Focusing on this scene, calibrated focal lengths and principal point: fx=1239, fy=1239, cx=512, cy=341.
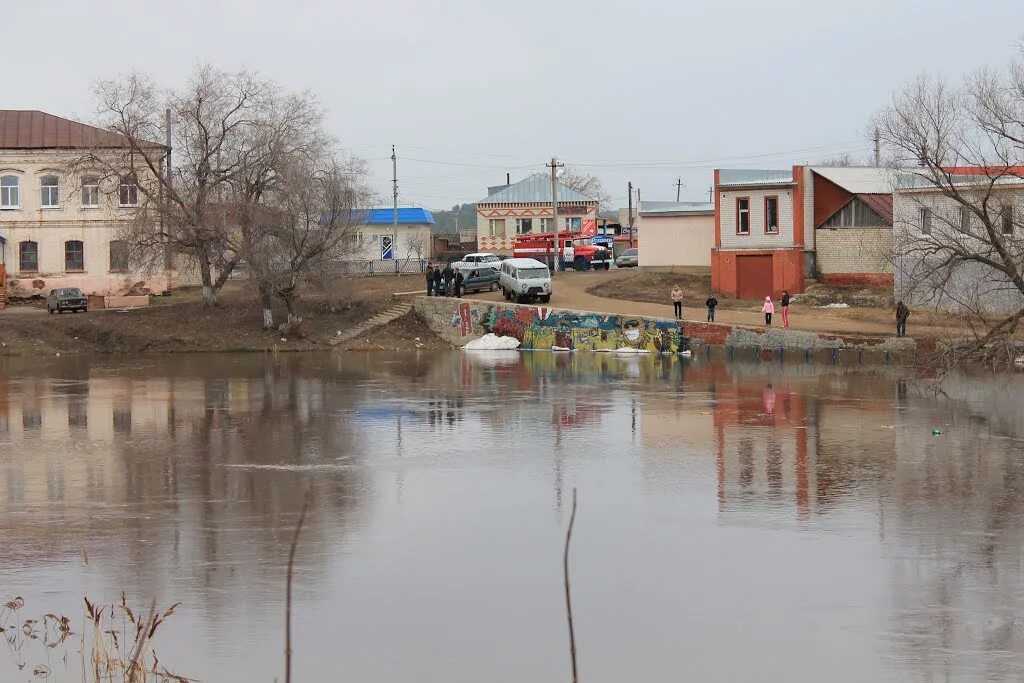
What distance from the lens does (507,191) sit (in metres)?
85.3

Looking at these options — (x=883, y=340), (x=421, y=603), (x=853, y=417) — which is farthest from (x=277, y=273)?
(x=421, y=603)

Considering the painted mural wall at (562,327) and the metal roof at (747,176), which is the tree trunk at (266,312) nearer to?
the painted mural wall at (562,327)

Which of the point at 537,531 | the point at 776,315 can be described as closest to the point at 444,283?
the point at 776,315

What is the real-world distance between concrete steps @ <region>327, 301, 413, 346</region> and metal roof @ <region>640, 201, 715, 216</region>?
14.2 meters

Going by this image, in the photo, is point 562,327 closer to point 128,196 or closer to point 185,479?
point 128,196

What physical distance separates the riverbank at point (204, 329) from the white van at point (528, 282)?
3831 millimetres

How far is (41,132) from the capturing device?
5809 centimetres

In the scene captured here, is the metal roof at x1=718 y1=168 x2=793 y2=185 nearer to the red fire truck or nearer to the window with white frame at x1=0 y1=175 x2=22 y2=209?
the red fire truck

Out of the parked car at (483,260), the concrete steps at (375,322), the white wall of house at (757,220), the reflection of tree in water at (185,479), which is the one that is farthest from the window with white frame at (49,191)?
the white wall of house at (757,220)

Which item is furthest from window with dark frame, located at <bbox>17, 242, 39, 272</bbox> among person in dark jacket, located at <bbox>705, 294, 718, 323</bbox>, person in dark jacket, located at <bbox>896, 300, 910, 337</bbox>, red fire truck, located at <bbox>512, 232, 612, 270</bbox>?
person in dark jacket, located at <bbox>896, 300, 910, 337</bbox>

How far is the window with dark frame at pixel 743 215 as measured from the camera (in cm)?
5381

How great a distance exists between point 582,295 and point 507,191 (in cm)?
3155

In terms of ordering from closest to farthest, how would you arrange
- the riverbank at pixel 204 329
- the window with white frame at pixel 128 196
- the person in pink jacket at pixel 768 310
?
the person in pink jacket at pixel 768 310 → the riverbank at pixel 204 329 → the window with white frame at pixel 128 196

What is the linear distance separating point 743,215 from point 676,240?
656 centimetres
